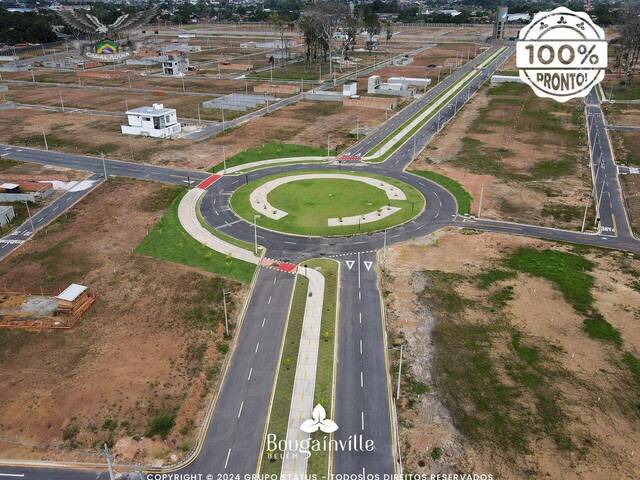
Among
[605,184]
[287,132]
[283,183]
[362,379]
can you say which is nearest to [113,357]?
[362,379]

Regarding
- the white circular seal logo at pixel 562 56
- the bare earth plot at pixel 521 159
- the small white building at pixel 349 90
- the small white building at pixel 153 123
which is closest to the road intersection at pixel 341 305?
the bare earth plot at pixel 521 159

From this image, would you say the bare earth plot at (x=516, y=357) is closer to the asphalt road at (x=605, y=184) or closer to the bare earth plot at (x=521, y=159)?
the asphalt road at (x=605, y=184)

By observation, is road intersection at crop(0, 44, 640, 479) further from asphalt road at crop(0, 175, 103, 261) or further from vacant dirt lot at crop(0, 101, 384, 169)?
asphalt road at crop(0, 175, 103, 261)

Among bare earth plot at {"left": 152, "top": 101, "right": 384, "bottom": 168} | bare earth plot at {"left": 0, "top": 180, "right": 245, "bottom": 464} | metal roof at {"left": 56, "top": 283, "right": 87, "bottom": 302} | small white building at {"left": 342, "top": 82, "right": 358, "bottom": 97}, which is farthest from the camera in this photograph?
small white building at {"left": 342, "top": 82, "right": 358, "bottom": 97}

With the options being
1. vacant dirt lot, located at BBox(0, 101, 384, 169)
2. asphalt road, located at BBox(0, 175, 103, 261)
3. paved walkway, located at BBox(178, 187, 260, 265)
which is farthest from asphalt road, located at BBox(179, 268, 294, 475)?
vacant dirt lot, located at BBox(0, 101, 384, 169)

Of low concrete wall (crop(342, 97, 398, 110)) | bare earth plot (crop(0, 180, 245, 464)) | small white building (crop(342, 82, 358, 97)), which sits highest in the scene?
small white building (crop(342, 82, 358, 97))

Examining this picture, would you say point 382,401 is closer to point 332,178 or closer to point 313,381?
point 313,381
